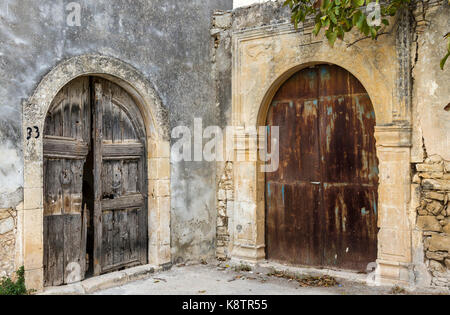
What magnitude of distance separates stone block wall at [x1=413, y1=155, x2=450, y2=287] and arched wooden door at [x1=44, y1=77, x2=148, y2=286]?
9.78 ft

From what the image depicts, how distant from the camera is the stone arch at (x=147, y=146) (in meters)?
3.96

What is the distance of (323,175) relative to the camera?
5094 mm

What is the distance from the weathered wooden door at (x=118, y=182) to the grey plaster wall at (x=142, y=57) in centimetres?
39

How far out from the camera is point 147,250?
523 cm

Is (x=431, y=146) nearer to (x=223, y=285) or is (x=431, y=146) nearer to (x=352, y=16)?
(x=352, y=16)

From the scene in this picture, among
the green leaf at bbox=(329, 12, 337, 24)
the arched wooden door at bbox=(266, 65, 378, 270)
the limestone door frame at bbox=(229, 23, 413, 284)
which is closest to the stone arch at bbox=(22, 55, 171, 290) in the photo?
the limestone door frame at bbox=(229, 23, 413, 284)

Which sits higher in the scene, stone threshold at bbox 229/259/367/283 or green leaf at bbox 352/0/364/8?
green leaf at bbox 352/0/364/8

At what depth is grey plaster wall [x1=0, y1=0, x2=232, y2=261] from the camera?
12.7 ft

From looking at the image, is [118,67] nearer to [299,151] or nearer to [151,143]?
[151,143]

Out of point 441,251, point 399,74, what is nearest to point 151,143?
point 399,74

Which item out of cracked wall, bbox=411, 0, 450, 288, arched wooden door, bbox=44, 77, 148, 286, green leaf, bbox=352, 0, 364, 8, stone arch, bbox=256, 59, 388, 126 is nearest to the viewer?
green leaf, bbox=352, 0, 364, 8

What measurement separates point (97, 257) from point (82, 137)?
1.28m

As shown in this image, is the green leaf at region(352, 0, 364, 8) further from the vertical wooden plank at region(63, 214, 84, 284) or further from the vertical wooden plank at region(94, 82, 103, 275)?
the vertical wooden plank at region(63, 214, 84, 284)

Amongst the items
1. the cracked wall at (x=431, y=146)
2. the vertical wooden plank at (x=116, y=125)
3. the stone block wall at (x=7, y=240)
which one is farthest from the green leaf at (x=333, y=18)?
the stone block wall at (x=7, y=240)
